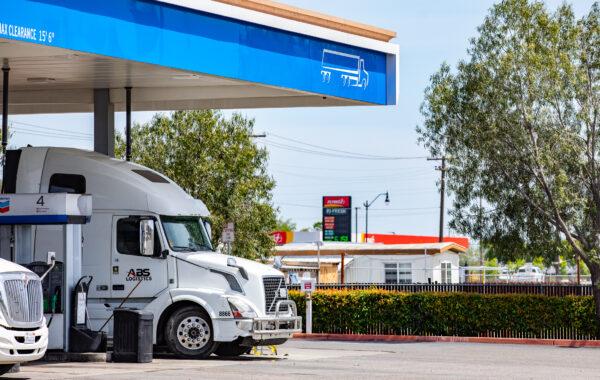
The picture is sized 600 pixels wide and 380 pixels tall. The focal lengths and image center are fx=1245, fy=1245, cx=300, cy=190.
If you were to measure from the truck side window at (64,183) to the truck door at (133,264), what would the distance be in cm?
94

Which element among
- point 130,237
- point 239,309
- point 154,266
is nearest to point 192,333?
point 239,309

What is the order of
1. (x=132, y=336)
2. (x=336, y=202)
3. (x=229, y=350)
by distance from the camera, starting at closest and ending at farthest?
(x=132, y=336)
(x=229, y=350)
(x=336, y=202)

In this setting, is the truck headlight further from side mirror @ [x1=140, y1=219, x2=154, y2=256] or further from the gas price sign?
the gas price sign

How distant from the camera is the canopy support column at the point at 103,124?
27.2 m

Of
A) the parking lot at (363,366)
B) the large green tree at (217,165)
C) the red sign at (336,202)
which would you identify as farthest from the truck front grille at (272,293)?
the red sign at (336,202)

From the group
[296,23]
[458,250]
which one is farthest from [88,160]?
[458,250]

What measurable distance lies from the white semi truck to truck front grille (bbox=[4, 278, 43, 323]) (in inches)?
158

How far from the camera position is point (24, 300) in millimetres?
18188

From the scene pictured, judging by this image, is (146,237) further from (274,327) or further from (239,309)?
(274,327)

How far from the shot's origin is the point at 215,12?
23109mm

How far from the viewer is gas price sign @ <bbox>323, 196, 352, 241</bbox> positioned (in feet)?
288

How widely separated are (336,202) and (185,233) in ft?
217

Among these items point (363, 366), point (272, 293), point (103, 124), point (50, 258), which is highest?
point (103, 124)

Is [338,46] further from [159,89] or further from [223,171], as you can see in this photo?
[223,171]
